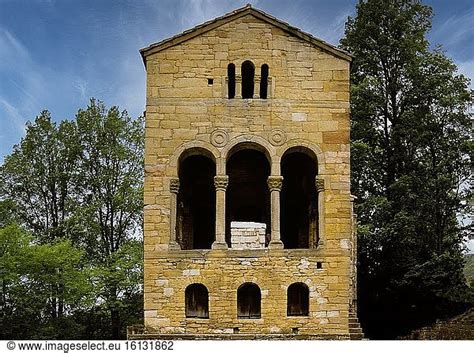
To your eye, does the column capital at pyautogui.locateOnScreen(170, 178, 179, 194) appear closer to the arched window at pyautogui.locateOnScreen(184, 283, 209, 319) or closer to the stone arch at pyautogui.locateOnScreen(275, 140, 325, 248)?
the arched window at pyautogui.locateOnScreen(184, 283, 209, 319)

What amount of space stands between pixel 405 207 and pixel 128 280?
1355 cm

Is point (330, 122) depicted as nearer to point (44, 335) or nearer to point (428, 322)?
point (428, 322)

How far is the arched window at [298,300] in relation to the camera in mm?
24000

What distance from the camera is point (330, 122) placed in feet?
80.5

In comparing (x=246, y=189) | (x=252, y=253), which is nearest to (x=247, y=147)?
(x=252, y=253)

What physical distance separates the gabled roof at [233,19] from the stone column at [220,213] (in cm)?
437

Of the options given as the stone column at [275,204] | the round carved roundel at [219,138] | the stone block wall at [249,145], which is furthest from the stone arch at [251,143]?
the stone column at [275,204]

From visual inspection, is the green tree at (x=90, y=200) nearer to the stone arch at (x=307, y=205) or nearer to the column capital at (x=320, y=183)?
the stone arch at (x=307, y=205)

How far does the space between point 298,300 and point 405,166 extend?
58.5 feet

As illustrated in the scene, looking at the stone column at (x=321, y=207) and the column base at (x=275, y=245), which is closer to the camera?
the column base at (x=275, y=245)

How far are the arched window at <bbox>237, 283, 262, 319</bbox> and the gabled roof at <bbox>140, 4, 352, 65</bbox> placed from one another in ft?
24.6

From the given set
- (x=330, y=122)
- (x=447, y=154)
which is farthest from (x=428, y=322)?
(x=330, y=122)

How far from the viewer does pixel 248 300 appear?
24.1m

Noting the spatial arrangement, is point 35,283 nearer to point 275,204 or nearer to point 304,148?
point 275,204
